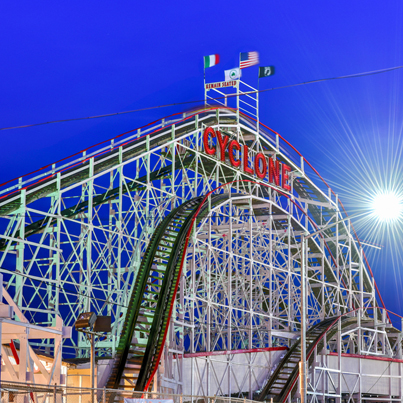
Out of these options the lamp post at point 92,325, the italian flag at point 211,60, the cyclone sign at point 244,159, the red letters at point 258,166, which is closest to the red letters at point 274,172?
the cyclone sign at point 244,159

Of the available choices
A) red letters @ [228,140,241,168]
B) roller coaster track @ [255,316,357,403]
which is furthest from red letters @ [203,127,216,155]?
roller coaster track @ [255,316,357,403]

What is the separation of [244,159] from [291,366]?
1125 centimetres

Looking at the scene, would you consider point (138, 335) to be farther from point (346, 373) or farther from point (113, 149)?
point (346, 373)

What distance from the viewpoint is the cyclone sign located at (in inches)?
1410

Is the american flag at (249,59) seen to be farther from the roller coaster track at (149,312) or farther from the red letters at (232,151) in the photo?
the roller coaster track at (149,312)

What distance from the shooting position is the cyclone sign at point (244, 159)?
35.8 m

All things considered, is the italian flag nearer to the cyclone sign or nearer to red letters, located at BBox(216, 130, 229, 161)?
the cyclone sign

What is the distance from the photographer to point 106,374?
2412cm

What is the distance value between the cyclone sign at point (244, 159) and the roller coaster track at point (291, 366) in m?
8.72

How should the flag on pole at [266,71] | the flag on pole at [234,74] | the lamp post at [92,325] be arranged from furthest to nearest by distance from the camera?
1. the flag on pole at [266,71]
2. the flag on pole at [234,74]
3. the lamp post at [92,325]

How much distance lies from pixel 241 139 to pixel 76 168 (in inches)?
541

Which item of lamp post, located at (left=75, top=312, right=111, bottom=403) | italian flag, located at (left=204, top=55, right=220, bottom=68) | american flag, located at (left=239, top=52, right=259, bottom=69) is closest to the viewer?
lamp post, located at (left=75, top=312, right=111, bottom=403)

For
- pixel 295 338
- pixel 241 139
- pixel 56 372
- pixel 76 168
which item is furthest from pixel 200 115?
pixel 56 372

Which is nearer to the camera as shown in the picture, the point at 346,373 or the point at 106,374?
the point at 106,374
